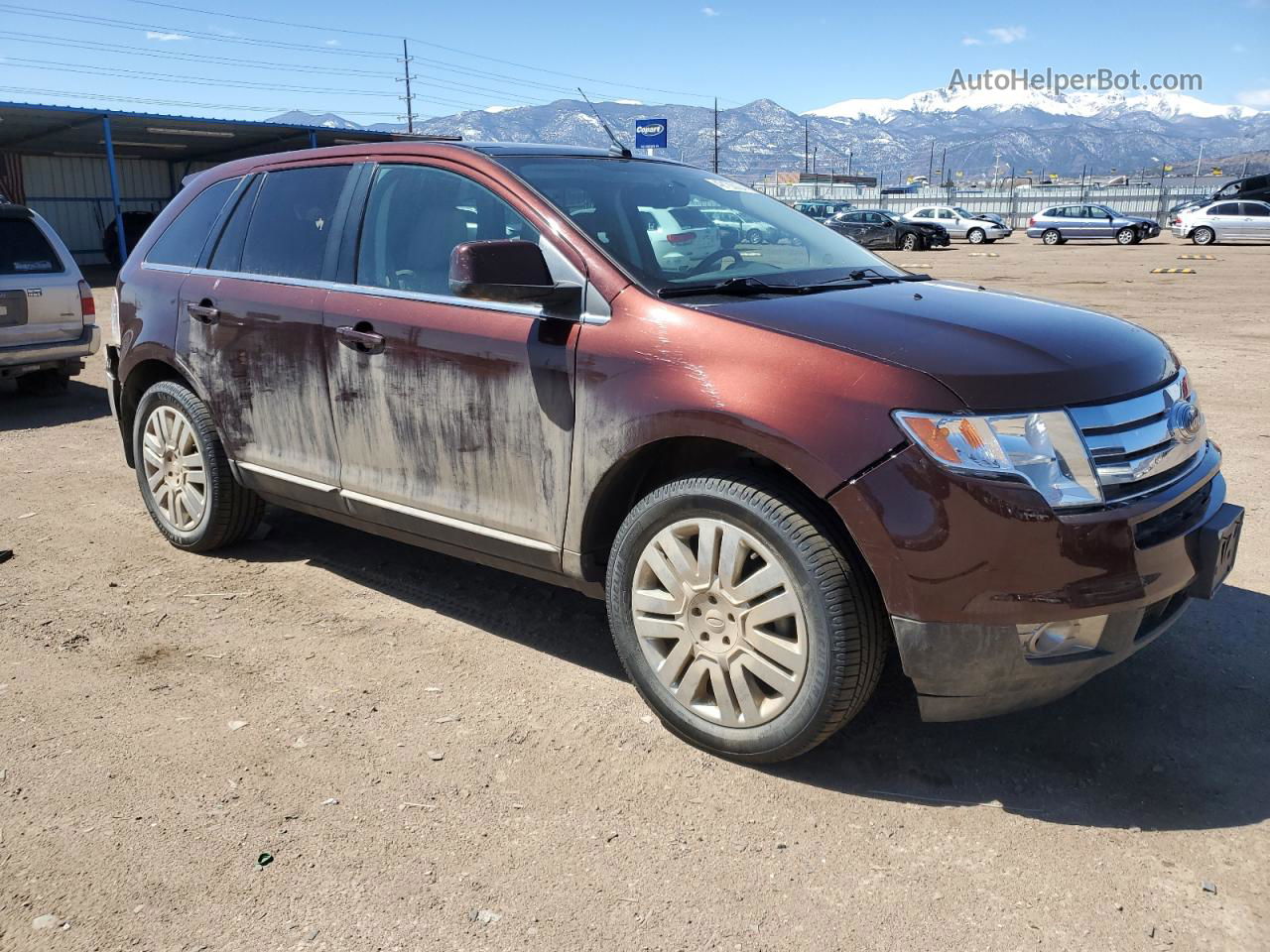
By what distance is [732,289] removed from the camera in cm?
327

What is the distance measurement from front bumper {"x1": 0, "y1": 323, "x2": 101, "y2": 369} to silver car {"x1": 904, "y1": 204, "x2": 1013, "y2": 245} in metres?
36.1

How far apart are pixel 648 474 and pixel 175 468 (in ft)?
8.84

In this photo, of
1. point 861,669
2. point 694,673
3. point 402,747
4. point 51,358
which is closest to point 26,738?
point 402,747

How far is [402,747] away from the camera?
315 cm

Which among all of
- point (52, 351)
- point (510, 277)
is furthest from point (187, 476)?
point (52, 351)

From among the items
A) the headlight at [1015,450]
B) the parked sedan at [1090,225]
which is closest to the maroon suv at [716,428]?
the headlight at [1015,450]

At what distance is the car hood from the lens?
2652 millimetres

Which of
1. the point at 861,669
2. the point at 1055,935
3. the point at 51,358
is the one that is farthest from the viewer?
the point at 51,358

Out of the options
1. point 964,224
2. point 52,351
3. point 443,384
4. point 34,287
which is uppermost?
point 964,224

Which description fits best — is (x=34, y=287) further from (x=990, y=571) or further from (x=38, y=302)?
(x=990, y=571)

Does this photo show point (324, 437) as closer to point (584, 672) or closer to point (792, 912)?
point (584, 672)

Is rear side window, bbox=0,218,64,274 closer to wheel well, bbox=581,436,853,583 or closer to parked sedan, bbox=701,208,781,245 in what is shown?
parked sedan, bbox=701,208,781,245

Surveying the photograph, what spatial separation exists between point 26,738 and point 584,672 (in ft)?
5.84

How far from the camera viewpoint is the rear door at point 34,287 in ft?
27.9
